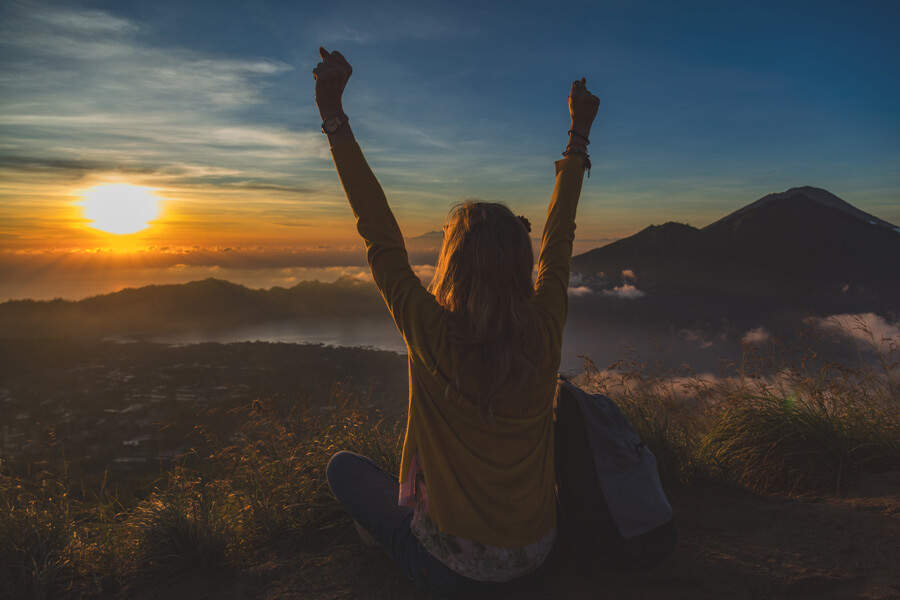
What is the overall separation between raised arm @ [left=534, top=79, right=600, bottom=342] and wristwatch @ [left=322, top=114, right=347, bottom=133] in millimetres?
938

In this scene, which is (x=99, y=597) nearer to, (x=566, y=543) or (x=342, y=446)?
(x=342, y=446)

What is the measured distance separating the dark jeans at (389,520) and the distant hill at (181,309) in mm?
119870

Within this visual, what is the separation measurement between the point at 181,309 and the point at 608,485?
176m

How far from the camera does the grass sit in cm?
280

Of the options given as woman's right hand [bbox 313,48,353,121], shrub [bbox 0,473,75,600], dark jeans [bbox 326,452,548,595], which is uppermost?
woman's right hand [bbox 313,48,353,121]

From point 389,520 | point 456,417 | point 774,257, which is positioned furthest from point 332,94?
point 774,257

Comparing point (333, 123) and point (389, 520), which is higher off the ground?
point (333, 123)

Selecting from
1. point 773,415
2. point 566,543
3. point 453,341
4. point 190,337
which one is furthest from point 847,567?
point 190,337

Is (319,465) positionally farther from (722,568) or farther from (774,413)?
(774,413)

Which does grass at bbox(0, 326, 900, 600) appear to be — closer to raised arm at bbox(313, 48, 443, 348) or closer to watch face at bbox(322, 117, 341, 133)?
raised arm at bbox(313, 48, 443, 348)

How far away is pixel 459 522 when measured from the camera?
1.84 m

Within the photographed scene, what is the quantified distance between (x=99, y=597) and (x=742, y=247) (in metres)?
203

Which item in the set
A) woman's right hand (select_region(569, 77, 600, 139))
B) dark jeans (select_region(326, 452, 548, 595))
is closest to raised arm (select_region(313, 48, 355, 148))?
woman's right hand (select_region(569, 77, 600, 139))

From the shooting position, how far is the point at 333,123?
1850 millimetres
